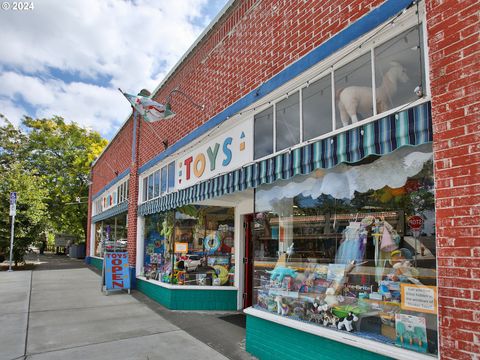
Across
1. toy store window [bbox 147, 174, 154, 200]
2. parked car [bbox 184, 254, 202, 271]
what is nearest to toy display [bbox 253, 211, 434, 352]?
parked car [bbox 184, 254, 202, 271]

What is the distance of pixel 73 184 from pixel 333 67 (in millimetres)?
26175

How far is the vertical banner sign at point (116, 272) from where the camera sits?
34.5 ft

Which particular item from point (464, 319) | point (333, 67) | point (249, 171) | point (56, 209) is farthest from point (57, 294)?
point (56, 209)

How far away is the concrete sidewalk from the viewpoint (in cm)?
549

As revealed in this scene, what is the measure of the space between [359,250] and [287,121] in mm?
1992

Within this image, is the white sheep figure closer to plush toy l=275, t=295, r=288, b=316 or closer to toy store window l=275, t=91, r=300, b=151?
toy store window l=275, t=91, r=300, b=151

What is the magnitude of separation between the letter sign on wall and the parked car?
162 cm

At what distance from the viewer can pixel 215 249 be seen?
8.67 m

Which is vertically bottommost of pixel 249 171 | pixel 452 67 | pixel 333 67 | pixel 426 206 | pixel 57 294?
pixel 57 294

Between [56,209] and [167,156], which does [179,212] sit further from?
[56,209]

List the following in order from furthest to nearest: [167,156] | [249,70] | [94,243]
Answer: [94,243] → [167,156] → [249,70]

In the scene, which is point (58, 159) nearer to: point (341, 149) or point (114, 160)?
point (114, 160)

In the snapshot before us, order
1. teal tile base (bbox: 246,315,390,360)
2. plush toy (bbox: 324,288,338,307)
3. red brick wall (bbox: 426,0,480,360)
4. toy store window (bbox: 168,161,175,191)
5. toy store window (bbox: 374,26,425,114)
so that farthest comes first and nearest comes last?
toy store window (bbox: 168,161,175,191) < plush toy (bbox: 324,288,338,307) < teal tile base (bbox: 246,315,390,360) < toy store window (bbox: 374,26,425,114) < red brick wall (bbox: 426,0,480,360)

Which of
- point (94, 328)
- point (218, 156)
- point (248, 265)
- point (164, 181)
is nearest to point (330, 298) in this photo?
point (218, 156)
